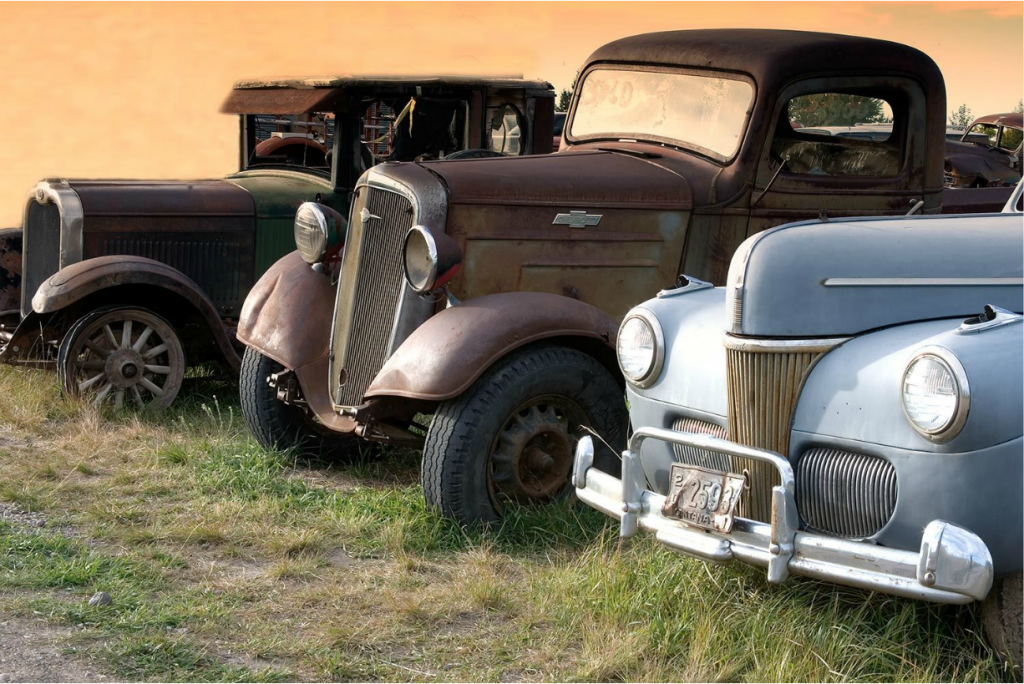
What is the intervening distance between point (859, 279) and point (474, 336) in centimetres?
150

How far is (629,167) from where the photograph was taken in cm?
488

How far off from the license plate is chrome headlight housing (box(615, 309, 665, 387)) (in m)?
0.34

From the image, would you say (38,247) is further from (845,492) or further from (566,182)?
(845,492)

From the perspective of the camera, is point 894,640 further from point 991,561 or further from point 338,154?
point 338,154

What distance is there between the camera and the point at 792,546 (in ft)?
9.01

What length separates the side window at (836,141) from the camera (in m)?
5.25

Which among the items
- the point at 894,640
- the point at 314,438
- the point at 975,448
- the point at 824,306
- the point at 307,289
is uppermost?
the point at 824,306

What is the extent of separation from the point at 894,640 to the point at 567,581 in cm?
104

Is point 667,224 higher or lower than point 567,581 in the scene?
higher

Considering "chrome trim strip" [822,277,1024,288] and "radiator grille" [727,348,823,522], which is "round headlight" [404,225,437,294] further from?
"chrome trim strip" [822,277,1024,288]

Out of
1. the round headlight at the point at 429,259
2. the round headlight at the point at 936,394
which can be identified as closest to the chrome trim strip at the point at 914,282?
the round headlight at the point at 936,394

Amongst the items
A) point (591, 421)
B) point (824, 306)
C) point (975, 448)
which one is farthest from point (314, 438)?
point (975, 448)

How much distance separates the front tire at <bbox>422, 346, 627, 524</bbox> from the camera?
13.3 feet

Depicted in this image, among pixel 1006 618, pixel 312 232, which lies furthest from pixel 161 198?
pixel 1006 618
